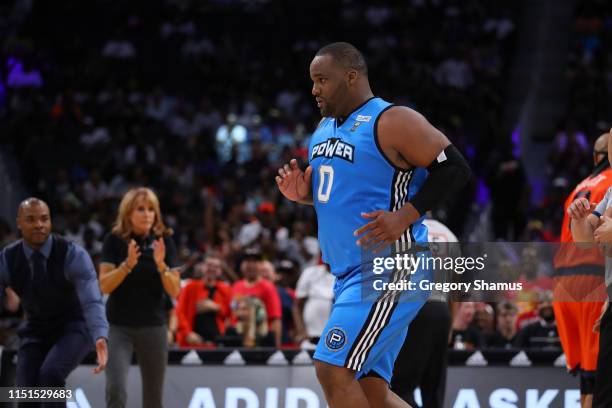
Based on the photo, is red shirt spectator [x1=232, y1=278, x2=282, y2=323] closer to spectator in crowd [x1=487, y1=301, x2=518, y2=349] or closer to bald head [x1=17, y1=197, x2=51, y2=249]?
spectator in crowd [x1=487, y1=301, x2=518, y2=349]

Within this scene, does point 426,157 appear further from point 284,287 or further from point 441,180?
point 284,287

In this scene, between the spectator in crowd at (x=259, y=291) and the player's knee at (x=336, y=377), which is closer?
the player's knee at (x=336, y=377)

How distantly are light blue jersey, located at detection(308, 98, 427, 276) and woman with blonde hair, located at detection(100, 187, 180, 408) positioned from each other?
9.03ft

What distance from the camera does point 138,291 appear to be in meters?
8.14

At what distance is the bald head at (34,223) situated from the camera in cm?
748

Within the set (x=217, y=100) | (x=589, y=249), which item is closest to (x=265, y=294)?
(x=589, y=249)

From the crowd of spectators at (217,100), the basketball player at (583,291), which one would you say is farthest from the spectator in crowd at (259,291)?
the basketball player at (583,291)

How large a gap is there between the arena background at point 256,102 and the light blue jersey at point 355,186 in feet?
25.0

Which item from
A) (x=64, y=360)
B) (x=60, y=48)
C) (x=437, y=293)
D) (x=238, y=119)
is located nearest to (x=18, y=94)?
(x=60, y=48)

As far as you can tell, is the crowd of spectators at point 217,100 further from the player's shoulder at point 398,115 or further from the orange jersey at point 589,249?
the player's shoulder at point 398,115

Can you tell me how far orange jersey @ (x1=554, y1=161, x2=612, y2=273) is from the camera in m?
6.36

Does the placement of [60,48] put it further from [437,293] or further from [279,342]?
[437,293]

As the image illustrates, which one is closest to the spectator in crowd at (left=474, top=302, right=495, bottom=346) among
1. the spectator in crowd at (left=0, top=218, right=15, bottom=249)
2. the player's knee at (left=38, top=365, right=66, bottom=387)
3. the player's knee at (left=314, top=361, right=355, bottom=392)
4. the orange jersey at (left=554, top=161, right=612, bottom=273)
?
the orange jersey at (left=554, top=161, right=612, bottom=273)

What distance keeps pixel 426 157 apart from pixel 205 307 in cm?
618
